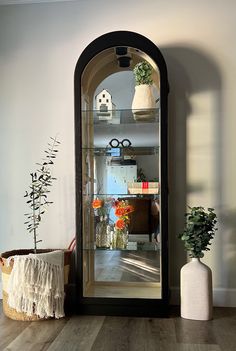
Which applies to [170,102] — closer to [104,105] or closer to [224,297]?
[104,105]

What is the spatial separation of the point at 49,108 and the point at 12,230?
3.04 ft

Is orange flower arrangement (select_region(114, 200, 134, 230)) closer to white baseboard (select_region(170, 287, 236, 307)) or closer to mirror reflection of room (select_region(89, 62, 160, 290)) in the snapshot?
mirror reflection of room (select_region(89, 62, 160, 290))

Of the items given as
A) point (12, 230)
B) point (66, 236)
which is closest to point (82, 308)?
point (66, 236)

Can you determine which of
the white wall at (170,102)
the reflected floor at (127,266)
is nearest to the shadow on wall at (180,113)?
the white wall at (170,102)

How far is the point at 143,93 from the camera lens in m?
2.30

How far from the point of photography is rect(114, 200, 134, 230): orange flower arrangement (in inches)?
93.8

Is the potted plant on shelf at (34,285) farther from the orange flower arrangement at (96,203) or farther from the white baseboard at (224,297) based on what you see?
the white baseboard at (224,297)

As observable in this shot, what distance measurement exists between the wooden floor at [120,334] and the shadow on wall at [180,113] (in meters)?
0.42

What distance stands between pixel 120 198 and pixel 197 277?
0.70 meters

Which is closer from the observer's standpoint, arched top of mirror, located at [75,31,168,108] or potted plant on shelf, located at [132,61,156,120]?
arched top of mirror, located at [75,31,168,108]

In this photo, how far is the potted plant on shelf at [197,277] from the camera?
A: 6.84ft

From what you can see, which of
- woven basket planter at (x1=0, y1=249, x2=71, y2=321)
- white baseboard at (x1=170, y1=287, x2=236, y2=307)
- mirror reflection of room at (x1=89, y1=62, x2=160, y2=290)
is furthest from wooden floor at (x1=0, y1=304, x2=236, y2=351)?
mirror reflection of room at (x1=89, y1=62, x2=160, y2=290)

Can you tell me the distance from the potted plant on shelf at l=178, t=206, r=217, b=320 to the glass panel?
26cm

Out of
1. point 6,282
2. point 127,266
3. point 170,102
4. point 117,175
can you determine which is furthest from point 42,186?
point 170,102
